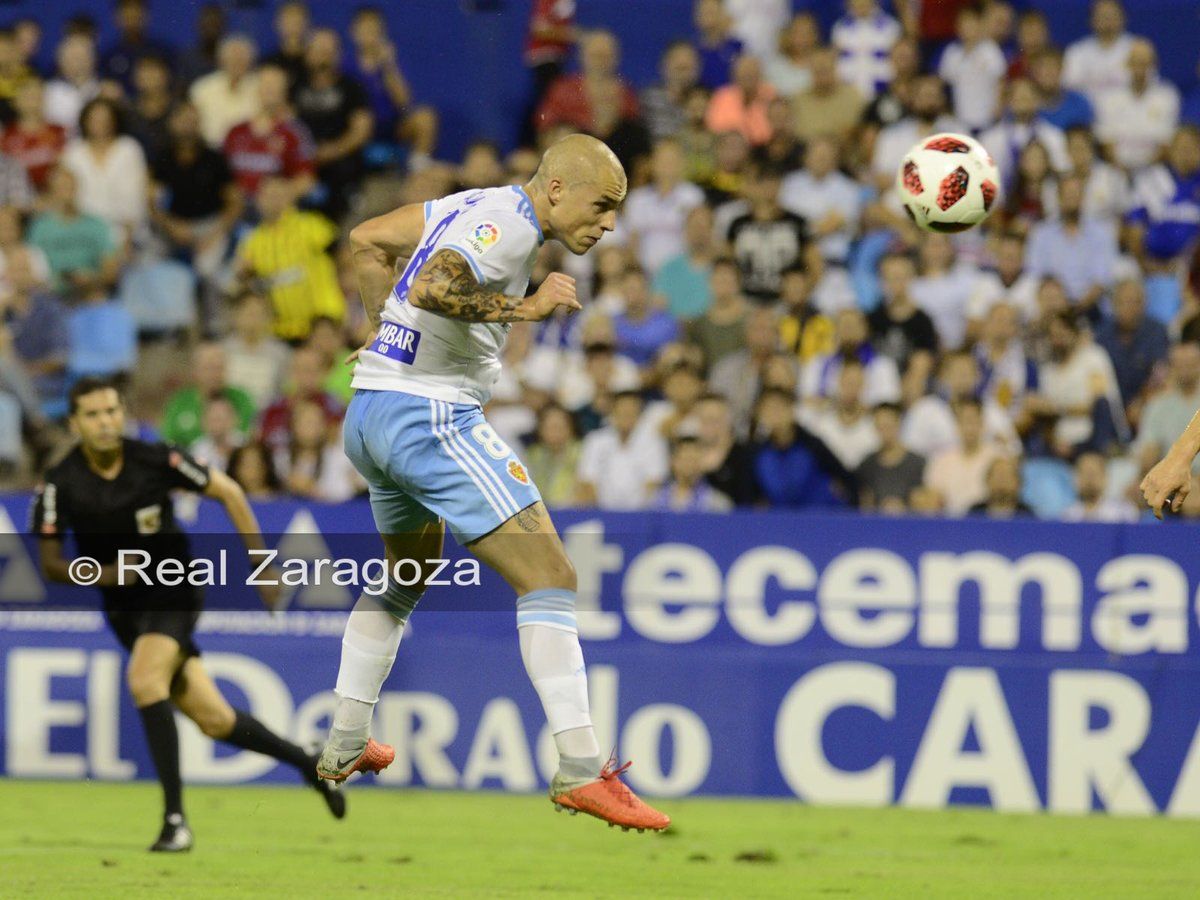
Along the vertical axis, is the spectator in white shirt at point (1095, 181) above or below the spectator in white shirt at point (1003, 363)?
above

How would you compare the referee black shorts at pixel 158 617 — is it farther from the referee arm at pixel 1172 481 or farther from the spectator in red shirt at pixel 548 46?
the spectator in red shirt at pixel 548 46

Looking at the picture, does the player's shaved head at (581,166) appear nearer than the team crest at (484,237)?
No

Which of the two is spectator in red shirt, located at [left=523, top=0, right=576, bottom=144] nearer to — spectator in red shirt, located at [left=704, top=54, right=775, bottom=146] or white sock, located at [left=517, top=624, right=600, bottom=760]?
spectator in red shirt, located at [left=704, top=54, right=775, bottom=146]

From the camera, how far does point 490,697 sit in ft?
38.0

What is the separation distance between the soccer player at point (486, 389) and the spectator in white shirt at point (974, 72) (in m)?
9.44

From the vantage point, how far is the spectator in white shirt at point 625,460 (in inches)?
504

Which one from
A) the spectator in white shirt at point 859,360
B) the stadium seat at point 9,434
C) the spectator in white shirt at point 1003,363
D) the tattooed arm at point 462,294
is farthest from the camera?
the stadium seat at point 9,434

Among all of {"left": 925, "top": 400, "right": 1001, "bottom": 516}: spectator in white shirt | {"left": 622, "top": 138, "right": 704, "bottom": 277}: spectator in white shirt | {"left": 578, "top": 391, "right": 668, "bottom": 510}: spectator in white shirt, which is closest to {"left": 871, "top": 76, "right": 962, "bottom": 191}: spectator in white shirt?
{"left": 622, "top": 138, "right": 704, "bottom": 277}: spectator in white shirt

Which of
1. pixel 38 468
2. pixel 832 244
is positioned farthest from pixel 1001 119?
pixel 38 468

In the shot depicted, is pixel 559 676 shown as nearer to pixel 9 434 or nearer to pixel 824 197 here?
pixel 9 434

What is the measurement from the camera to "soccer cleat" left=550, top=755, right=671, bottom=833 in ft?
20.7

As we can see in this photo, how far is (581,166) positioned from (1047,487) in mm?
7048

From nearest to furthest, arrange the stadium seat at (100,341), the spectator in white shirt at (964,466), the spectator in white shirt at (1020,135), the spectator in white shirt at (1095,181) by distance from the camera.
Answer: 1. the spectator in white shirt at (964,466)
2. the stadium seat at (100,341)
3. the spectator in white shirt at (1095,181)
4. the spectator in white shirt at (1020,135)

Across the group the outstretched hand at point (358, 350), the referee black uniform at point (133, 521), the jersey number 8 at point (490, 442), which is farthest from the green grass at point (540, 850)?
the outstretched hand at point (358, 350)
